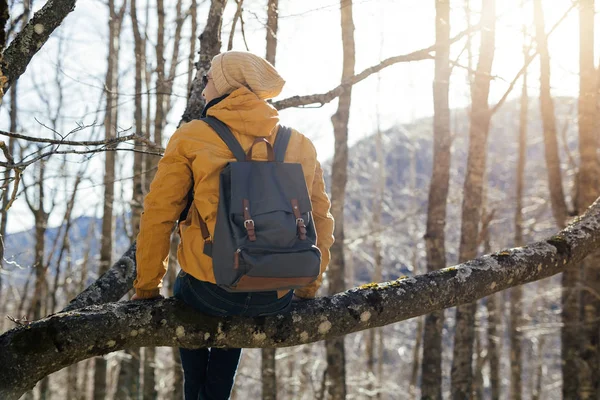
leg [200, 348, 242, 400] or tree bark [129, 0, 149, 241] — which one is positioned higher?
tree bark [129, 0, 149, 241]

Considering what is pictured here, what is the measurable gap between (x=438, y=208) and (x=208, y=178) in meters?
5.35

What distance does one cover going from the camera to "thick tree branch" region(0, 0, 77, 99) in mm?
2568

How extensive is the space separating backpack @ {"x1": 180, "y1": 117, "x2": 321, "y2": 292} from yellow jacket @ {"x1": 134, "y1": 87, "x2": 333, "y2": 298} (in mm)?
58

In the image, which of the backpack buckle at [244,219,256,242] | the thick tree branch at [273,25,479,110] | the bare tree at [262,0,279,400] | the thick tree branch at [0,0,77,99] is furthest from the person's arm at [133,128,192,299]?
the bare tree at [262,0,279,400]

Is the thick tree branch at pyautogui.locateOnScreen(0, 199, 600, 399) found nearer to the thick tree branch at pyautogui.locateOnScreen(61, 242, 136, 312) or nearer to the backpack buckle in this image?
the thick tree branch at pyautogui.locateOnScreen(61, 242, 136, 312)

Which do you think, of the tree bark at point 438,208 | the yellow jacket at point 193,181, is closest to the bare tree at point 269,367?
the tree bark at point 438,208

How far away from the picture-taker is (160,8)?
10.4m

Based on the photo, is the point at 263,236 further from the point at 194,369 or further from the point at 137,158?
the point at 137,158

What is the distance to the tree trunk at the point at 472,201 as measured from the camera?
7.00m

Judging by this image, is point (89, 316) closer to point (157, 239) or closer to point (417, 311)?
point (157, 239)

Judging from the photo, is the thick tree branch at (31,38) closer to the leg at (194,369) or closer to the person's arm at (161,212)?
the person's arm at (161,212)

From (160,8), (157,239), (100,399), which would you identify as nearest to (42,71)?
(160,8)

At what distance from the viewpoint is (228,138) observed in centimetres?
237

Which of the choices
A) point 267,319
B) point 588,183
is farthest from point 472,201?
point 267,319
